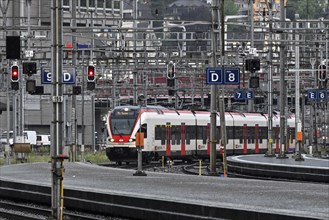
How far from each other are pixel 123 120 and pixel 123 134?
720 millimetres

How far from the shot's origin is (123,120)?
193ft

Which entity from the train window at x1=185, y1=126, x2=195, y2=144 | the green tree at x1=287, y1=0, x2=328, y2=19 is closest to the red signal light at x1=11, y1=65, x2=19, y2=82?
the train window at x1=185, y1=126, x2=195, y2=144

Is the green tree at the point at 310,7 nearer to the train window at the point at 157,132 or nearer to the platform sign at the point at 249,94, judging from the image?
the platform sign at the point at 249,94

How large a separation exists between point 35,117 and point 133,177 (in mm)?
79659

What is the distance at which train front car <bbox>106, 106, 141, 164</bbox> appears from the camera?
2297 inches

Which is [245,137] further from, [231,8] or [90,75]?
[231,8]

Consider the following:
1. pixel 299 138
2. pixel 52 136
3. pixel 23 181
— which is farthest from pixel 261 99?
pixel 52 136

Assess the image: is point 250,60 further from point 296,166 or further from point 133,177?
point 133,177

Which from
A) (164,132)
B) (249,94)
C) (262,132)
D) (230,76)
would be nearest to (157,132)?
(164,132)

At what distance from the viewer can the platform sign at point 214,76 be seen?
39781mm

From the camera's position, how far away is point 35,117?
378ft

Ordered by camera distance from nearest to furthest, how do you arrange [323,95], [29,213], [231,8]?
[29,213] → [323,95] → [231,8]

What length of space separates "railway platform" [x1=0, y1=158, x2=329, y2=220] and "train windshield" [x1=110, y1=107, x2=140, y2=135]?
2091cm

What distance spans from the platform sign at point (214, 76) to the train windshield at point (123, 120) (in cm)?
1869
